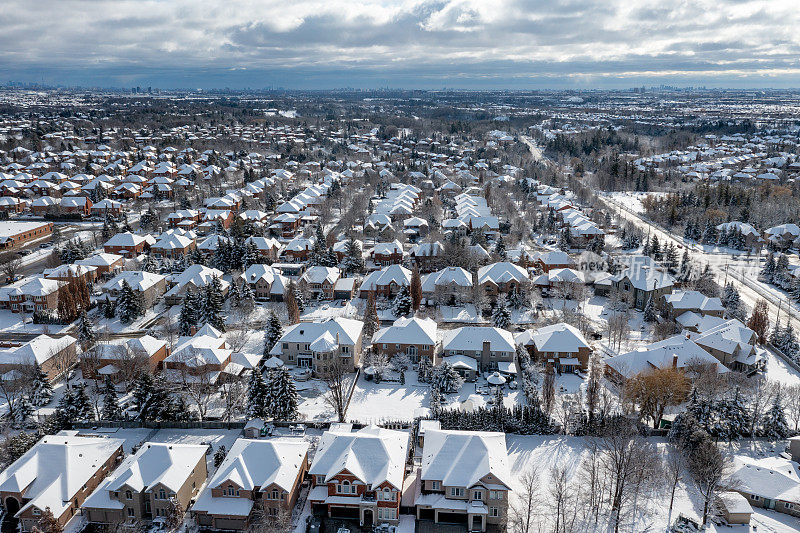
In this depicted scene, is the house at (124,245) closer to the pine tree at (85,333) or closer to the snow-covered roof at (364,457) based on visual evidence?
the pine tree at (85,333)

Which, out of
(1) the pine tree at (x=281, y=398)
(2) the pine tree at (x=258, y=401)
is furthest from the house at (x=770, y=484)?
(2) the pine tree at (x=258, y=401)

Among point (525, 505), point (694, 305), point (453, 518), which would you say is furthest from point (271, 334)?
point (694, 305)

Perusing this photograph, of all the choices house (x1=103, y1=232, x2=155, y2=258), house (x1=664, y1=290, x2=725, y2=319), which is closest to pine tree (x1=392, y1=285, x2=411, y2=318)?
house (x1=664, y1=290, x2=725, y2=319)

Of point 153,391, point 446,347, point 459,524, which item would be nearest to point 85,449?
point 153,391

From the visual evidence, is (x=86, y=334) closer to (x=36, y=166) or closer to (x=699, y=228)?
(x=699, y=228)

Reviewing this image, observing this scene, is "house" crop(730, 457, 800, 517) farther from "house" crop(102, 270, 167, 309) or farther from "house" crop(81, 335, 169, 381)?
"house" crop(102, 270, 167, 309)

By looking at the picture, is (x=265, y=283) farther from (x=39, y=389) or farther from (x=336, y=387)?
(x=336, y=387)
